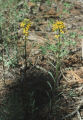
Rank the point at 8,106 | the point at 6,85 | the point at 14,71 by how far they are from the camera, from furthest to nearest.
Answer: the point at 14,71
the point at 6,85
the point at 8,106

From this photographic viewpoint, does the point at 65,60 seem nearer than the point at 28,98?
No

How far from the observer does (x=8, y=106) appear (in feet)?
6.53

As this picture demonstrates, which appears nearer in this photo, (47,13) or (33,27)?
(33,27)

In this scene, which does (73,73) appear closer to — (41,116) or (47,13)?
(41,116)

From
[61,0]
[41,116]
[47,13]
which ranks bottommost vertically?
[41,116]

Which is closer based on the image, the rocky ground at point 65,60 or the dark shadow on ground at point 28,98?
the dark shadow on ground at point 28,98

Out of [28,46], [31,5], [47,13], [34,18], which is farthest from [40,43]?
[31,5]

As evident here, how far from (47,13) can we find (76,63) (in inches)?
71.9

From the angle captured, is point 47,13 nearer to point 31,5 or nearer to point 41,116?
point 31,5

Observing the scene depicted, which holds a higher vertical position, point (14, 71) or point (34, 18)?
point (34, 18)

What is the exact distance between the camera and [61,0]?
4984 millimetres

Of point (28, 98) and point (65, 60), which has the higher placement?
point (65, 60)

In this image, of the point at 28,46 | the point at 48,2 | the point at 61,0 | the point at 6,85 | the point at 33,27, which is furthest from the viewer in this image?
the point at 61,0

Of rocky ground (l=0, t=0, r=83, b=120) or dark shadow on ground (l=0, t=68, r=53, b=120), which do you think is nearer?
dark shadow on ground (l=0, t=68, r=53, b=120)
